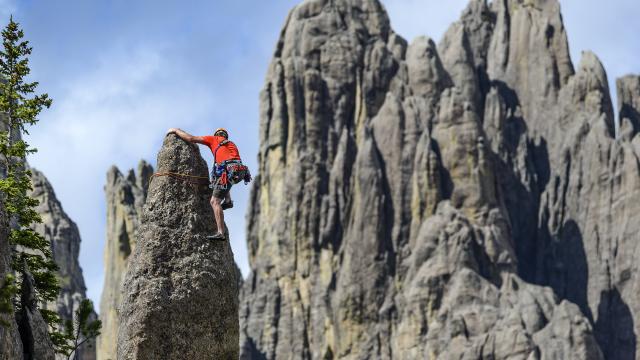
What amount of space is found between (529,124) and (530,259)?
818 inches

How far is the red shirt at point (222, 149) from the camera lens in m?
23.8

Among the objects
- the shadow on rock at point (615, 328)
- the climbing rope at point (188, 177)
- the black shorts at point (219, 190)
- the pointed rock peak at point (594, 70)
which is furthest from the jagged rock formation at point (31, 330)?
the pointed rock peak at point (594, 70)

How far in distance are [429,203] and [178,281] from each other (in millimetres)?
110103

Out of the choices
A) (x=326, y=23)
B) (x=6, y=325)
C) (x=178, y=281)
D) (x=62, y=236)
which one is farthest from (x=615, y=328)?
(x=6, y=325)

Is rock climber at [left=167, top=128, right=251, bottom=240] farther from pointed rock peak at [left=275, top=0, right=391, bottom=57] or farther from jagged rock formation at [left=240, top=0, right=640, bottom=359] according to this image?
pointed rock peak at [left=275, top=0, right=391, bottom=57]

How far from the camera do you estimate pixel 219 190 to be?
77.3 feet

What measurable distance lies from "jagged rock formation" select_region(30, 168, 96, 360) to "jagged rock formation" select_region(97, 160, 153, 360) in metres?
14.3

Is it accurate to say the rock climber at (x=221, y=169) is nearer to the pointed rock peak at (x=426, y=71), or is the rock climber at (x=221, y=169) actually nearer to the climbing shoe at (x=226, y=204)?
the climbing shoe at (x=226, y=204)

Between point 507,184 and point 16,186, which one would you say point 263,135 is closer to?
point 507,184

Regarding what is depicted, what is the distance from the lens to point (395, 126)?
456 feet

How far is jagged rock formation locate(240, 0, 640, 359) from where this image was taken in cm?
12019

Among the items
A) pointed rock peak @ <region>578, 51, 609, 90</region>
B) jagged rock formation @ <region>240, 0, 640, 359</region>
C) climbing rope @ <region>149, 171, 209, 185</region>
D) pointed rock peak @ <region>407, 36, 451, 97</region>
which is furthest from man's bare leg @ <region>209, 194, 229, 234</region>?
pointed rock peak @ <region>578, 51, 609, 90</region>

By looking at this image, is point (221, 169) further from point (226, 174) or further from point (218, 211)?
point (218, 211)

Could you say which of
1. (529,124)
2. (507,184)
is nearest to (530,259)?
(507,184)
